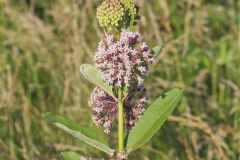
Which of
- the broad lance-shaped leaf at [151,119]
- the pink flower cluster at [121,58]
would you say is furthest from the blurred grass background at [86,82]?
the pink flower cluster at [121,58]

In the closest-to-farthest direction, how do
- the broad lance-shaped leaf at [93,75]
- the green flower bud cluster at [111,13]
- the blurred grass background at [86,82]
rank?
1. the green flower bud cluster at [111,13]
2. the broad lance-shaped leaf at [93,75]
3. the blurred grass background at [86,82]

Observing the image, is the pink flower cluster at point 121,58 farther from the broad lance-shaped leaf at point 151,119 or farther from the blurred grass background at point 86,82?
the blurred grass background at point 86,82

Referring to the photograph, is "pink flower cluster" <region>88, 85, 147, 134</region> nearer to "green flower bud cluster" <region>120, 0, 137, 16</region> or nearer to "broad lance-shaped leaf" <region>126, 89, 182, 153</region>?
"broad lance-shaped leaf" <region>126, 89, 182, 153</region>

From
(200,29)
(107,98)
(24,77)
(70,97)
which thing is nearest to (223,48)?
(200,29)

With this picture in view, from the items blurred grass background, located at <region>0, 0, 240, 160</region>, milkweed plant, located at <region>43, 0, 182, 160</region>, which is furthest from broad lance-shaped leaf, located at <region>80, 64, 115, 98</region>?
blurred grass background, located at <region>0, 0, 240, 160</region>

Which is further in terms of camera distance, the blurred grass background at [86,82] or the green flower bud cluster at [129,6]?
the blurred grass background at [86,82]

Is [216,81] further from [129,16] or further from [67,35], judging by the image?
[129,16]

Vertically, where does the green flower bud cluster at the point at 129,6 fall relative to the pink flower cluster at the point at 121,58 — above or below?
above
